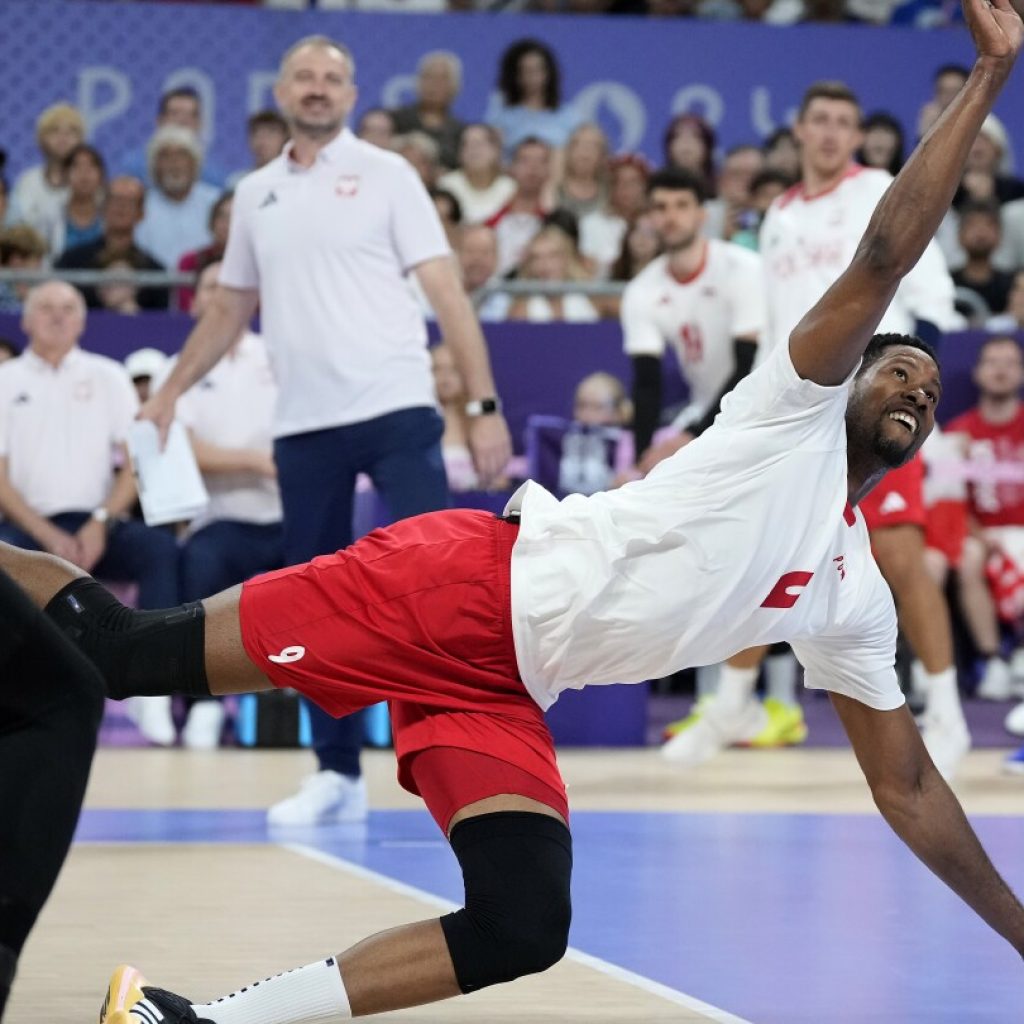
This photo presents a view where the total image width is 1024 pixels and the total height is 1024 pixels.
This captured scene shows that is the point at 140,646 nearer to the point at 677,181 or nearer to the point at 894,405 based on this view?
the point at 894,405

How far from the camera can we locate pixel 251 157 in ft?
40.0

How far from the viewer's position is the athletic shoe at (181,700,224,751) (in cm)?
883

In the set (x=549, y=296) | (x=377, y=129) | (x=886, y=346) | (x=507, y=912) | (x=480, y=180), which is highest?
(x=377, y=129)

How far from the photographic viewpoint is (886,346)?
4.03 m

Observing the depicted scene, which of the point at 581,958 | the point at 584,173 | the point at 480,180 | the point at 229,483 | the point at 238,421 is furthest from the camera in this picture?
the point at 584,173

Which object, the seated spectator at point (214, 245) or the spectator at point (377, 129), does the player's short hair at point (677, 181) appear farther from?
the spectator at point (377, 129)

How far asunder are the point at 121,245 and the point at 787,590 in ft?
25.3

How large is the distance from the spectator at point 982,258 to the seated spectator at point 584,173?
6.60 ft

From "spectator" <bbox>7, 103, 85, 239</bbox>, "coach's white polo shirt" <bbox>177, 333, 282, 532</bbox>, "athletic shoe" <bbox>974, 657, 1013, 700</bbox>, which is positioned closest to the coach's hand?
"coach's white polo shirt" <bbox>177, 333, 282, 532</bbox>

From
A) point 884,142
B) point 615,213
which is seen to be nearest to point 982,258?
point 884,142

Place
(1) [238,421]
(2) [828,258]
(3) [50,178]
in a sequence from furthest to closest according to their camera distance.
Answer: (3) [50,178], (1) [238,421], (2) [828,258]

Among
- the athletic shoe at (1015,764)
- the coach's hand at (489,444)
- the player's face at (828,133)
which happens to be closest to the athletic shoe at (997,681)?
the athletic shoe at (1015,764)

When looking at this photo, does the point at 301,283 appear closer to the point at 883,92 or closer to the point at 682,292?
the point at 682,292

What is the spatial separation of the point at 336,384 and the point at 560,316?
15.1 ft
